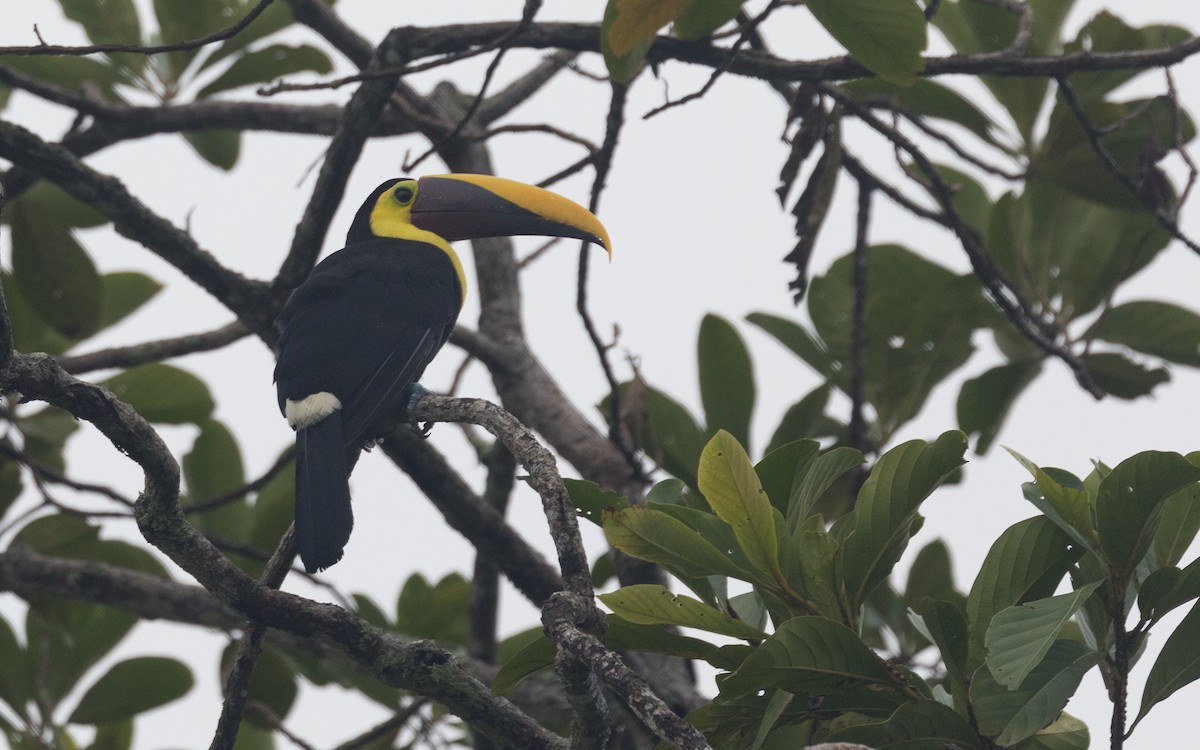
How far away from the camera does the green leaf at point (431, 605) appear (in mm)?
4652

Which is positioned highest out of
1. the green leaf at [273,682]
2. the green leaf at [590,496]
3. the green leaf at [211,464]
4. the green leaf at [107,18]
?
the green leaf at [107,18]

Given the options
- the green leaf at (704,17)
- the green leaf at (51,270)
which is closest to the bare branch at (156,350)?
the green leaf at (51,270)

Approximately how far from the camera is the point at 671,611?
7.22ft

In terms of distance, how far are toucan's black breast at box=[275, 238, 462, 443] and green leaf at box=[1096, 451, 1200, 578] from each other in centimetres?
189

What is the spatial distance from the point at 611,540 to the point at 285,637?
2.20 m

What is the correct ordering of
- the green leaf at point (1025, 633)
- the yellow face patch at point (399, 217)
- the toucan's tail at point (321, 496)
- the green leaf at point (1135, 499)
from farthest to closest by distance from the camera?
the yellow face patch at point (399, 217), the toucan's tail at point (321, 496), the green leaf at point (1135, 499), the green leaf at point (1025, 633)

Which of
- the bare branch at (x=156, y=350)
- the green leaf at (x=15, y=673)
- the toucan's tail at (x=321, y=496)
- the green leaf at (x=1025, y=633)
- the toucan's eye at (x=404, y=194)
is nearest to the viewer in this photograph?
the green leaf at (x=1025, y=633)

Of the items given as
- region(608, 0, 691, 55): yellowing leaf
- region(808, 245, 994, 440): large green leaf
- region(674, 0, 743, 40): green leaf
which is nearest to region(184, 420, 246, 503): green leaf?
region(808, 245, 994, 440): large green leaf

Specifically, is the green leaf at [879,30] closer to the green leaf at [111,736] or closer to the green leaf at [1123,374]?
the green leaf at [1123,374]

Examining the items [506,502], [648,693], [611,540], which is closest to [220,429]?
[506,502]

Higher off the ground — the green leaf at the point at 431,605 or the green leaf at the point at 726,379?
the green leaf at the point at 726,379

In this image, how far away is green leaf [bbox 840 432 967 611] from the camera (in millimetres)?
2166

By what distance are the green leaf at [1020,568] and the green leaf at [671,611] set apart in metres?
0.40

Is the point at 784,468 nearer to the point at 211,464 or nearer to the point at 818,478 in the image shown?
the point at 818,478
